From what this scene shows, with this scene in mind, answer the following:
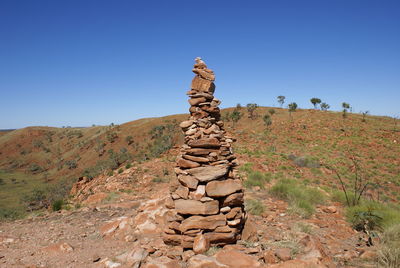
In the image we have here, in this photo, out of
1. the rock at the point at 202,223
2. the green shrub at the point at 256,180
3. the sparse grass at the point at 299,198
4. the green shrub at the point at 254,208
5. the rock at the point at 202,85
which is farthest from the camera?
the green shrub at the point at 256,180

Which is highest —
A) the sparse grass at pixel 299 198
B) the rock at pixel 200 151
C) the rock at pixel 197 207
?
the rock at pixel 200 151

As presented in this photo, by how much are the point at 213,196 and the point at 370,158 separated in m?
22.6

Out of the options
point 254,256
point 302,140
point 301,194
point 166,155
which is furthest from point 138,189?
point 302,140

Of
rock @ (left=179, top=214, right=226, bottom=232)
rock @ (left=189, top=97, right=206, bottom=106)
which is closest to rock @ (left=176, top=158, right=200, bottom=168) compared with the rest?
rock @ (left=179, top=214, right=226, bottom=232)

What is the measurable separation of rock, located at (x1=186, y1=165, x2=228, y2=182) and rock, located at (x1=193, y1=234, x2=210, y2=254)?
1126 millimetres

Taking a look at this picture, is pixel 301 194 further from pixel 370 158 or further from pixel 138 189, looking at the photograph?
pixel 370 158

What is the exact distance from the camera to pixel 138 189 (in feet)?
42.7

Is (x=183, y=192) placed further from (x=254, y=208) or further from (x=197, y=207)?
(x=254, y=208)

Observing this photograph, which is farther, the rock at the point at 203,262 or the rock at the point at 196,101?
the rock at the point at 196,101

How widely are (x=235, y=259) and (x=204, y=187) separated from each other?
153 cm

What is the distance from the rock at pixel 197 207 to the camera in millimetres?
5172

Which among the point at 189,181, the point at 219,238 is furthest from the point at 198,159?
the point at 219,238

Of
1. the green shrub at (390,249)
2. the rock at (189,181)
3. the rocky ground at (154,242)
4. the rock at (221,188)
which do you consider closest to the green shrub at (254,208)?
the rocky ground at (154,242)

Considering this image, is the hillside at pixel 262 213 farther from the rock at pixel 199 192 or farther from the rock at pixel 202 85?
the rock at pixel 202 85
